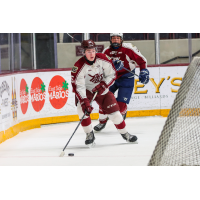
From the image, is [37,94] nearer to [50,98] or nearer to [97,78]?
[50,98]

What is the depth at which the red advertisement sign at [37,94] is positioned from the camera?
19.7ft

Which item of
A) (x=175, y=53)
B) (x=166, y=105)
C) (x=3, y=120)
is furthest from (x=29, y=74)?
(x=175, y=53)

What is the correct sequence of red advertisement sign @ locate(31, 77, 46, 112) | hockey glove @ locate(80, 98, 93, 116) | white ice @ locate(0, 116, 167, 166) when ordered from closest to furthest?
white ice @ locate(0, 116, 167, 166)
hockey glove @ locate(80, 98, 93, 116)
red advertisement sign @ locate(31, 77, 46, 112)

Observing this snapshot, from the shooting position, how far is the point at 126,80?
534 centimetres

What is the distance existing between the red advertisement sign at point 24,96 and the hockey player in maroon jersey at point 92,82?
1.54 m

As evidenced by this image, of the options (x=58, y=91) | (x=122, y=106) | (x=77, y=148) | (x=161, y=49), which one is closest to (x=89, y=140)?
(x=77, y=148)

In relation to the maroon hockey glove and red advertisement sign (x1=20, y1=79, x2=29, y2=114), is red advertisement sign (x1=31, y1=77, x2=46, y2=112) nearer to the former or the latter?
red advertisement sign (x1=20, y1=79, x2=29, y2=114)

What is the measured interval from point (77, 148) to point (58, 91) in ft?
6.91

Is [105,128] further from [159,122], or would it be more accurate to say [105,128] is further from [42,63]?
[42,63]

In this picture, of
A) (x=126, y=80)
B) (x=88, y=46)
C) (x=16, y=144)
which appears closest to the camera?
→ (x=88, y=46)

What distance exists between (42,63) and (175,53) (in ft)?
8.41

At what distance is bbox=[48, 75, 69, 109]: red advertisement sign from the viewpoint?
628cm

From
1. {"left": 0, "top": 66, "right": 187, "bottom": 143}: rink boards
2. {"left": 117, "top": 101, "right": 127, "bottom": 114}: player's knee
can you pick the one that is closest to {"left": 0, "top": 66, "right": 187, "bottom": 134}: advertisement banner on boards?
{"left": 0, "top": 66, "right": 187, "bottom": 143}: rink boards

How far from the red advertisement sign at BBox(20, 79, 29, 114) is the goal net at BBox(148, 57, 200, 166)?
A: 108 inches
